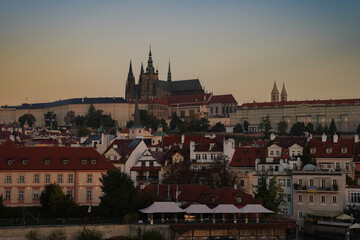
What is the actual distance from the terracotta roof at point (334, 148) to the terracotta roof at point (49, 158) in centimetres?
2433

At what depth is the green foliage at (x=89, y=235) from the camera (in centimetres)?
4844

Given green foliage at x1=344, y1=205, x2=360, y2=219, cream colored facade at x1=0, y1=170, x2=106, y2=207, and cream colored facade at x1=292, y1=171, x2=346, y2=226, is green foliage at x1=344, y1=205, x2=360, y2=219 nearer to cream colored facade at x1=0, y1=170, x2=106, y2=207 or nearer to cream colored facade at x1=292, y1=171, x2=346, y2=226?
cream colored facade at x1=292, y1=171, x2=346, y2=226

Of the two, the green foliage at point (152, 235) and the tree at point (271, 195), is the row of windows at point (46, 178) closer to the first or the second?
the green foliage at point (152, 235)

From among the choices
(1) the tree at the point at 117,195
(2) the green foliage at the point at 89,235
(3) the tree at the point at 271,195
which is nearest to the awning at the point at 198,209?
(1) the tree at the point at 117,195

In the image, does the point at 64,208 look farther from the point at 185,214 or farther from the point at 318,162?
the point at 318,162

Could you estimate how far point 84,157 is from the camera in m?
63.9

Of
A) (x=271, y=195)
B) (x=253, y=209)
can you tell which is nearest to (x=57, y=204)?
(x=253, y=209)

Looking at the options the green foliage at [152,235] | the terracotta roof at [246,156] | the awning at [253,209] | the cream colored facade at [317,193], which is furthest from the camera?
the terracotta roof at [246,156]

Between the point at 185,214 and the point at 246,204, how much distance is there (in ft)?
16.5

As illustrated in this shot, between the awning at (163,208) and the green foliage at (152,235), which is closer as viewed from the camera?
the green foliage at (152,235)

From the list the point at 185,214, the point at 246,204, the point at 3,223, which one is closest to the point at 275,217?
the point at 246,204

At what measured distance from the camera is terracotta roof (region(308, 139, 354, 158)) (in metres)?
72.3

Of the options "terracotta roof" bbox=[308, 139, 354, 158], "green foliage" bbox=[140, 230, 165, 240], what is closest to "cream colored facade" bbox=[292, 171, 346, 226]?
"terracotta roof" bbox=[308, 139, 354, 158]

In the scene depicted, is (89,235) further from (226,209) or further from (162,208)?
Result: (226,209)
